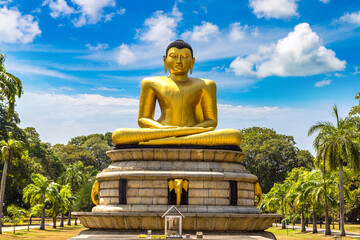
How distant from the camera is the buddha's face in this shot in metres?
18.9

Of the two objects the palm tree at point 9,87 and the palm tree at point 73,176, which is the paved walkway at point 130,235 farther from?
the palm tree at point 73,176

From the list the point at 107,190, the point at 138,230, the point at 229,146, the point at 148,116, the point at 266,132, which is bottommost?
the point at 138,230

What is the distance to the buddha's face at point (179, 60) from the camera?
1889cm

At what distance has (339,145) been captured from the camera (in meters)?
23.9

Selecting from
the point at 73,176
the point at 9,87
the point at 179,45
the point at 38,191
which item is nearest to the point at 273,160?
the point at 73,176

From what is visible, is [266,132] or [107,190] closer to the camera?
[107,190]

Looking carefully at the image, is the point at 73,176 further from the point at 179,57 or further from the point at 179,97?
the point at 179,57

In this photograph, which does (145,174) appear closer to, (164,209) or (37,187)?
(164,209)

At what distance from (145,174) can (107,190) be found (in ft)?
6.09

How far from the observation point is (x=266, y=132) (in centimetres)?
5206

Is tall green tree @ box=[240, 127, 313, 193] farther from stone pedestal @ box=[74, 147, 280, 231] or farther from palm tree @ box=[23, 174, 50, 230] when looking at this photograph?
stone pedestal @ box=[74, 147, 280, 231]

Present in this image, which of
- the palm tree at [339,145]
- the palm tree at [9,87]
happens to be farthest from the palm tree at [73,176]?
the palm tree at [339,145]

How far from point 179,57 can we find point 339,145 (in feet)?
37.4

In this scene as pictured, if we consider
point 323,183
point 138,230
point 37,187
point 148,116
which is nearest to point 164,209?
point 138,230
